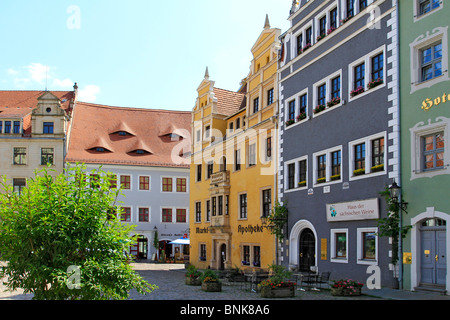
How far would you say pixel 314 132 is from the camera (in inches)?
981

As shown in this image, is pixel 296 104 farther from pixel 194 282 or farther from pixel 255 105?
pixel 194 282

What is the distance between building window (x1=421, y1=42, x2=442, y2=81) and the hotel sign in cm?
501

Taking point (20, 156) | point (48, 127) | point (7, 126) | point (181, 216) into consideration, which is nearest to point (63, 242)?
point (181, 216)

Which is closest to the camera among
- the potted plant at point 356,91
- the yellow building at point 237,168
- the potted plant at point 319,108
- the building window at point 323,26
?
the potted plant at point 356,91

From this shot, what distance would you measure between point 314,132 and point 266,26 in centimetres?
953

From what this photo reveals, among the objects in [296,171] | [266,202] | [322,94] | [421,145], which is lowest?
[266,202]

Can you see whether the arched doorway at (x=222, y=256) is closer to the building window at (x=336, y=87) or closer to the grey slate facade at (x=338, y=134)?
the grey slate facade at (x=338, y=134)

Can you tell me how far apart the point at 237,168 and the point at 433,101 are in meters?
18.1

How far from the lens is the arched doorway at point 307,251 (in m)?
25.1

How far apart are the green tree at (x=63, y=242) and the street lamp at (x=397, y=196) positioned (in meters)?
11.7

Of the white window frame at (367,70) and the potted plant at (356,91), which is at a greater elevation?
the white window frame at (367,70)

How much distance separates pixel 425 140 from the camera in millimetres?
18094

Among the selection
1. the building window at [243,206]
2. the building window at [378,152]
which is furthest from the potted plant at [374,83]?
the building window at [243,206]
